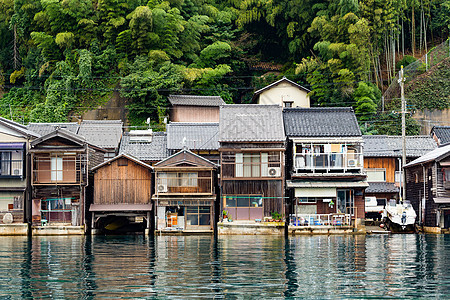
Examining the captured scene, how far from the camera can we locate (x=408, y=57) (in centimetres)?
7031

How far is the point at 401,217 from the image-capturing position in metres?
43.9

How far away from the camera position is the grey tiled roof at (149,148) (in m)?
50.6

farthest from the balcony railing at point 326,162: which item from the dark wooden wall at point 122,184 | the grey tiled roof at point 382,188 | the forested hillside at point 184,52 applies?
the forested hillside at point 184,52

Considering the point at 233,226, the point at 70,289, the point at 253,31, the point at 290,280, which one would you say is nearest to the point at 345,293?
the point at 290,280

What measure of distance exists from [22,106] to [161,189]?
27368 mm

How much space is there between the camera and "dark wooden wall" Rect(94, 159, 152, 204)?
46.1 m

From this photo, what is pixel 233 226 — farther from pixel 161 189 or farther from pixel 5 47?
pixel 5 47

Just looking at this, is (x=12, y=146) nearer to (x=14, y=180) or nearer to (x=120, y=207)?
(x=14, y=180)

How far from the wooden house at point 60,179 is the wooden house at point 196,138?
7.70 m

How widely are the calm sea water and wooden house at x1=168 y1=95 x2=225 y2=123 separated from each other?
23469 millimetres

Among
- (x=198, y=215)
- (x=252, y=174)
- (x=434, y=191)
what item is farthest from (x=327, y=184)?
(x=198, y=215)

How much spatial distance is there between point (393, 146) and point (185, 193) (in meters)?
19.5

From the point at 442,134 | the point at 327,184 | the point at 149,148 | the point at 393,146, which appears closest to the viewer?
the point at 327,184

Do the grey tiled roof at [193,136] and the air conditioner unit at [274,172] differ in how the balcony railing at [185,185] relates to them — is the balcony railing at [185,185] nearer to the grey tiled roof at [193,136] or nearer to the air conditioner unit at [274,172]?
the air conditioner unit at [274,172]
